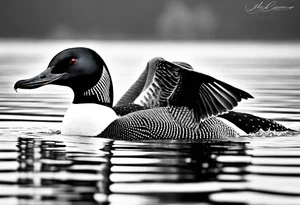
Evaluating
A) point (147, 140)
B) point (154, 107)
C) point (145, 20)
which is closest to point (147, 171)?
point (147, 140)

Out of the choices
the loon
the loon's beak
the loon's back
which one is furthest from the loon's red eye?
the loon's back

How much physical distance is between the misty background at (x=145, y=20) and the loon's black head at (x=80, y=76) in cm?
9643

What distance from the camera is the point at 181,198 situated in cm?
729

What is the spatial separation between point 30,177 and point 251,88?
1203cm

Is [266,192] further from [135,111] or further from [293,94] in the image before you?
[293,94]

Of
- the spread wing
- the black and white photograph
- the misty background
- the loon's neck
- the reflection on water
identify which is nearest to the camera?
the reflection on water

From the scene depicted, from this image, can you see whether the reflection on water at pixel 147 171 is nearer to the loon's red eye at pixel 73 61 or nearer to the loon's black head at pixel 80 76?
the loon's black head at pixel 80 76

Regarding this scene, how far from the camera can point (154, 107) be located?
36.7 ft

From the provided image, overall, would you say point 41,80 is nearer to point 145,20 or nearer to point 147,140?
point 147,140

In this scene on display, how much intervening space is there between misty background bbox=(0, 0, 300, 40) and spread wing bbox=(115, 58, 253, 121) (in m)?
96.2

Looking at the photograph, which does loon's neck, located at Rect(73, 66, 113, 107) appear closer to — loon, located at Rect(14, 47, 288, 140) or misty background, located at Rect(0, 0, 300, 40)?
loon, located at Rect(14, 47, 288, 140)

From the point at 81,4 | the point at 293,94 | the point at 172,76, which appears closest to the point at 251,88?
the point at 293,94

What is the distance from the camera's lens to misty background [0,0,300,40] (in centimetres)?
11775

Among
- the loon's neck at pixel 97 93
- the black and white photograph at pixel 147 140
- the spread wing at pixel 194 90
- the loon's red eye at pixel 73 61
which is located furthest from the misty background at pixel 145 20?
the loon's red eye at pixel 73 61
